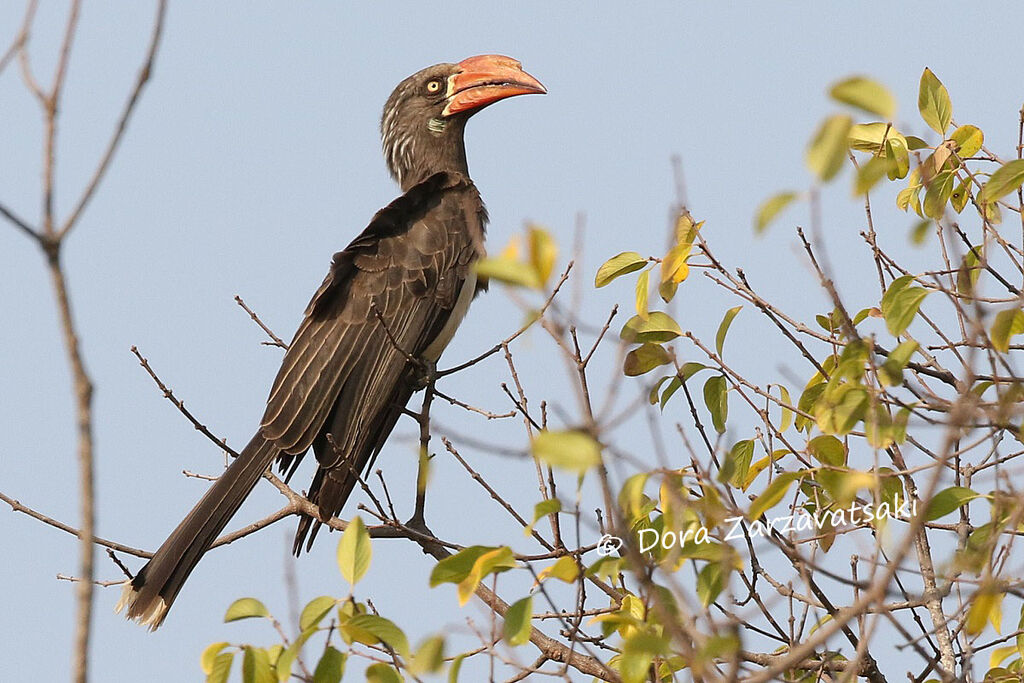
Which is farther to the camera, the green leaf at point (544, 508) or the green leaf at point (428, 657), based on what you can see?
the green leaf at point (544, 508)

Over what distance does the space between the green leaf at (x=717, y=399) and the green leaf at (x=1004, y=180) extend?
756 millimetres

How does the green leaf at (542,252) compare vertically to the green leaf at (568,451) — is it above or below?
above

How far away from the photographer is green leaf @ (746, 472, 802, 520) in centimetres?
212

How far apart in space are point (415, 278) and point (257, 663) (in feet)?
9.67

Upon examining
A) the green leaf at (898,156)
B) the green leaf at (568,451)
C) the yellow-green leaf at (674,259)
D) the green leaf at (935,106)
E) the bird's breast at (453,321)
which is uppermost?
the bird's breast at (453,321)

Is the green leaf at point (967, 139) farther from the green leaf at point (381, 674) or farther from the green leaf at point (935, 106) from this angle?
the green leaf at point (381, 674)

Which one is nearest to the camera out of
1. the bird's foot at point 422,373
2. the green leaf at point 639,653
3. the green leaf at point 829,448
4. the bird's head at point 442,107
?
the green leaf at point 639,653

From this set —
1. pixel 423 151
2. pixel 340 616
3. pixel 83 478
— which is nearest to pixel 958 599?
pixel 340 616

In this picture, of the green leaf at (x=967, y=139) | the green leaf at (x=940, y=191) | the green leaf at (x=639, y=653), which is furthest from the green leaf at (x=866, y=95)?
the green leaf at (x=967, y=139)

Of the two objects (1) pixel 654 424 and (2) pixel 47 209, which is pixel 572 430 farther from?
(2) pixel 47 209

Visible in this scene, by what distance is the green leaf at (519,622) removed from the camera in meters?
2.15

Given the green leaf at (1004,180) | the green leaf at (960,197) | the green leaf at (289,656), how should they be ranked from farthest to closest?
the green leaf at (960,197), the green leaf at (1004,180), the green leaf at (289,656)

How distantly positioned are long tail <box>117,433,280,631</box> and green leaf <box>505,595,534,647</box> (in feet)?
6.39

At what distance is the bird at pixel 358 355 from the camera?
3.94m
